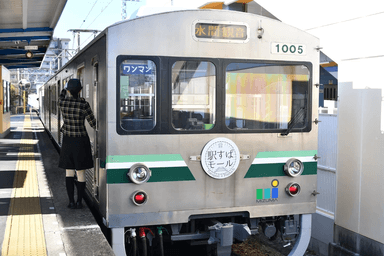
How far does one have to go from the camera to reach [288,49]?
201 inches

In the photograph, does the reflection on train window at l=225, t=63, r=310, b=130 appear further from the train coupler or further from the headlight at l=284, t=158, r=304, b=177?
the train coupler

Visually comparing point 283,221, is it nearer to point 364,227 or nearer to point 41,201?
point 364,227

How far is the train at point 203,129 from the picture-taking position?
4.55 meters

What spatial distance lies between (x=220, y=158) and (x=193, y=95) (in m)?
0.72

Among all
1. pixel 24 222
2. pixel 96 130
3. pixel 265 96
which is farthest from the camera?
pixel 24 222

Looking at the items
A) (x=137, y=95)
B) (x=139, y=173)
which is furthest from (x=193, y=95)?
(x=139, y=173)

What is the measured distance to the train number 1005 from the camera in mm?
5036

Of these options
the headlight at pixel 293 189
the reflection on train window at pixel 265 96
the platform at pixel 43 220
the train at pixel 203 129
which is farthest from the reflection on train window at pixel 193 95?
the platform at pixel 43 220

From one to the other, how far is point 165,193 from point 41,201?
2.54 metres

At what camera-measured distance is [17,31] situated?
451 inches

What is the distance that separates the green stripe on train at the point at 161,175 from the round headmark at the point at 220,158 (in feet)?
0.69

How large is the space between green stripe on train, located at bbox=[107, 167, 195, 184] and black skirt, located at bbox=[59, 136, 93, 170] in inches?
41.8

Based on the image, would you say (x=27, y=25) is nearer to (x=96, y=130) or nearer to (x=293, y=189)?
(x=96, y=130)

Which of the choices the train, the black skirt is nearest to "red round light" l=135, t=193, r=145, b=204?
the train
